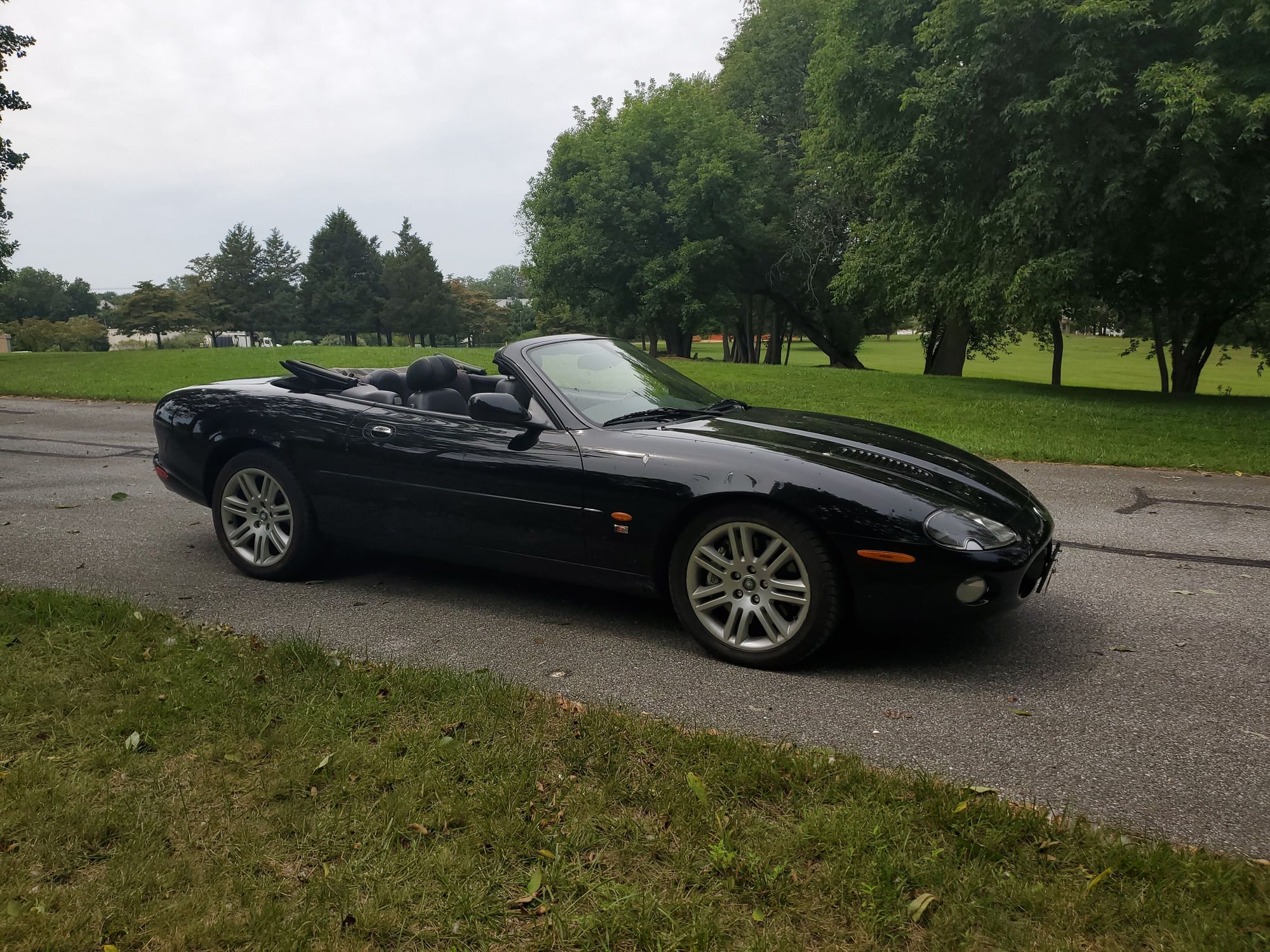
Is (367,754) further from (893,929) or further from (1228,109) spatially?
(1228,109)

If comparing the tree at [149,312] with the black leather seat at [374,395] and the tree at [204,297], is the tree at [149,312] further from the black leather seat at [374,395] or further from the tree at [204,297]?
the black leather seat at [374,395]

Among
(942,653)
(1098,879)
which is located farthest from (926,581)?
(1098,879)

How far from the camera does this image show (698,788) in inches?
111

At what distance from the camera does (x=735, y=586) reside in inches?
156

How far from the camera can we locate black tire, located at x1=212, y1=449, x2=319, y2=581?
5062mm

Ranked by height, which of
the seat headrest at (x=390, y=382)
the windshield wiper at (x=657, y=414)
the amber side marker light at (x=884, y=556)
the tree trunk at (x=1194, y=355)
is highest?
the tree trunk at (x=1194, y=355)

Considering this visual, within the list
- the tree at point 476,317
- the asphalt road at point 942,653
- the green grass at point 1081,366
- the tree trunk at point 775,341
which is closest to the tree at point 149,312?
the tree at point 476,317

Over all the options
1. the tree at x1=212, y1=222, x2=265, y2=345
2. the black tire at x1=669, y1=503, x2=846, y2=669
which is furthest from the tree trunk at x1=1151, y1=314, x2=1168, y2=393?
the tree at x1=212, y1=222, x2=265, y2=345

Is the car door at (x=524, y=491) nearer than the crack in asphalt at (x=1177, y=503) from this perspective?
Yes

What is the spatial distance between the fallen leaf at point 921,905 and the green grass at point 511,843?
0.05 feet

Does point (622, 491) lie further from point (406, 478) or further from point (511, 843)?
point (511, 843)

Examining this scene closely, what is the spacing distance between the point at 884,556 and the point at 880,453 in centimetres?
82

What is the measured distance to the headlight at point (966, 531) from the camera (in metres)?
3.70

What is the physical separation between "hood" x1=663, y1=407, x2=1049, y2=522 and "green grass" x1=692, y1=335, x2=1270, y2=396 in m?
33.1
